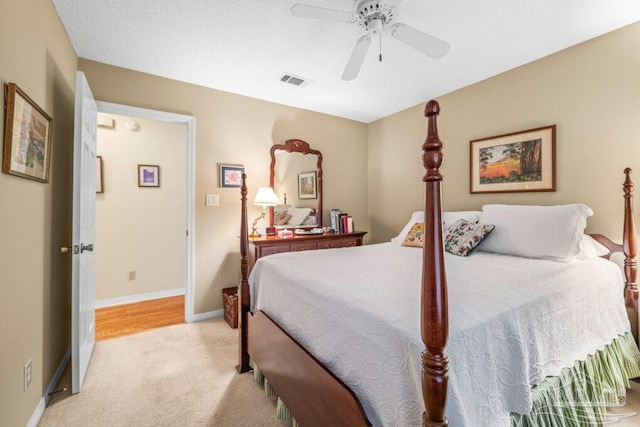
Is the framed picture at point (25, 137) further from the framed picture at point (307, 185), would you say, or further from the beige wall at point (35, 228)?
the framed picture at point (307, 185)

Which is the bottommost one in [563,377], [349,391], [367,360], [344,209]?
[563,377]

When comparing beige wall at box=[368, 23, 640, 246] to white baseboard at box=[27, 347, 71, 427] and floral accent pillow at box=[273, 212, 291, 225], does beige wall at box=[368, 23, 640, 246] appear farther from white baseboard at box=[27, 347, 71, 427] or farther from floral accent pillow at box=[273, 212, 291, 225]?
white baseboard at box=[27, 347, 71, 427]

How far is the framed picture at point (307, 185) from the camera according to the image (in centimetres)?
369

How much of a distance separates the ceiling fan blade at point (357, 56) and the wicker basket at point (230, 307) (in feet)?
7.44

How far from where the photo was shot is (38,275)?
5.40 feet

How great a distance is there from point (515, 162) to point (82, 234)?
11.5ft

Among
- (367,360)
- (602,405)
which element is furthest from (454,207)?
(367,360)

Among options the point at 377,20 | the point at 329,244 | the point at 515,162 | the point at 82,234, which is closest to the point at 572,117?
the point at 515,162

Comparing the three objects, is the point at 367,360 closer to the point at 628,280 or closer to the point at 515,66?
the point at 628,280

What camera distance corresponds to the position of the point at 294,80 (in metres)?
2.90

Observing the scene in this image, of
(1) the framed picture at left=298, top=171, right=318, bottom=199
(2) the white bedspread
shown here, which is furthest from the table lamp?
(2) the white bedspread

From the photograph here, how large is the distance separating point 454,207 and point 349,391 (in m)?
2.69

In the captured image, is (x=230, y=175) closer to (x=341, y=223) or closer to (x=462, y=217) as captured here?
(x=341, y=223)

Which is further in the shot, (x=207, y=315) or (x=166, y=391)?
(x=207, y=315)
